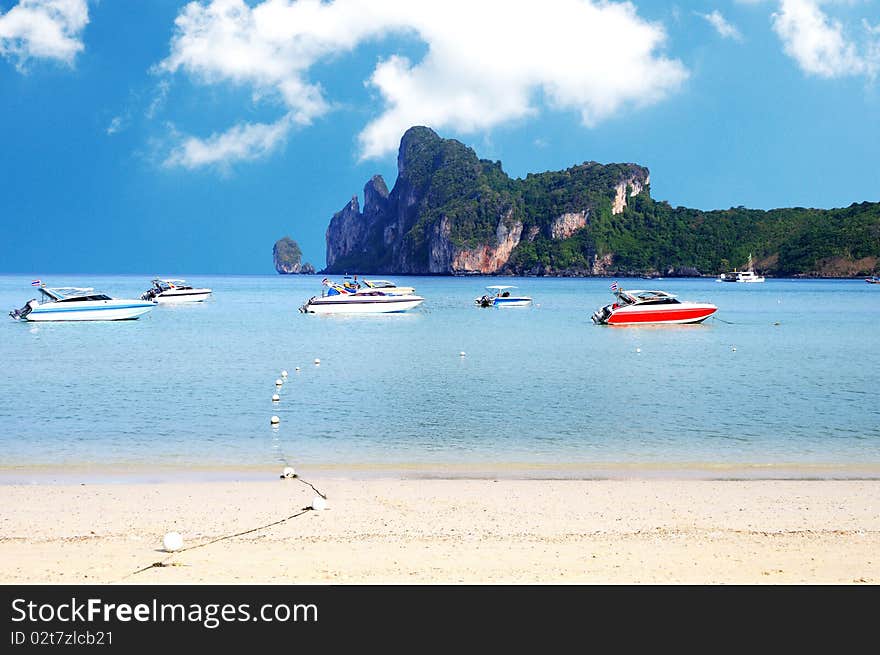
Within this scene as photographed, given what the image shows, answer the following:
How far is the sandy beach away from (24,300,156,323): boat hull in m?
41.5

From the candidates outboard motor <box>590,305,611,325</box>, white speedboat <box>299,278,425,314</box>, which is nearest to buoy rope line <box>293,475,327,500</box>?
outboard motor <box>590,305,611,325</box>

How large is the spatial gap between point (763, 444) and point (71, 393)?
1587cm

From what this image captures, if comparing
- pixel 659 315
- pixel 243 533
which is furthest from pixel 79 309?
pixel 243 533

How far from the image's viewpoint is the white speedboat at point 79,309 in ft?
164

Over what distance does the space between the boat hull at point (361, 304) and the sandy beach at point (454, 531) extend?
152 ft

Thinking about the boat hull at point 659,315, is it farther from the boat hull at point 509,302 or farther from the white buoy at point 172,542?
the white buoy at point 172,542

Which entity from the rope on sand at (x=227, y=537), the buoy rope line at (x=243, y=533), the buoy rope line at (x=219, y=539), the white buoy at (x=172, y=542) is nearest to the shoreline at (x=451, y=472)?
the buoy rope line at (x=243, y=533)

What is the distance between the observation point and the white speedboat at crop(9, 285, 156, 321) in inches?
1962

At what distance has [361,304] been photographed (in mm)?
58594

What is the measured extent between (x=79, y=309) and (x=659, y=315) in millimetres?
32474

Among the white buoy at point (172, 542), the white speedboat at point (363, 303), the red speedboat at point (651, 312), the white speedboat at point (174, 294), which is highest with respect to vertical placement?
the white speedboat at point (174, 294)

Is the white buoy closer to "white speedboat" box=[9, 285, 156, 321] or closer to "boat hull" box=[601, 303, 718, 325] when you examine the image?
"boat hull" box=[601, 303, 718, 325]

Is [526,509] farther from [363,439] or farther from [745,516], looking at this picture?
[363,439]

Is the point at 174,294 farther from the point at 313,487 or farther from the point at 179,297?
the point at 313,487
